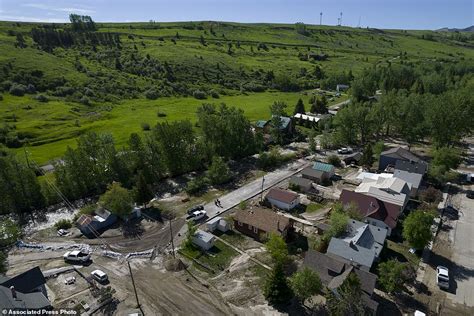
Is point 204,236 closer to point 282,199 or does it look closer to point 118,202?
point 118,202

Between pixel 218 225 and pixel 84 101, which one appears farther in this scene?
pixel 84 101

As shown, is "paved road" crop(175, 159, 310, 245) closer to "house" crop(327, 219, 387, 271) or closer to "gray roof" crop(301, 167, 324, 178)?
"gray roof" crop(301, 167, 324, 178)

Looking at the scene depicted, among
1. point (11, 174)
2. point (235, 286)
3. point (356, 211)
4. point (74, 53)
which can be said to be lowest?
point (235, 286)

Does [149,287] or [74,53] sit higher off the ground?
[74,53]

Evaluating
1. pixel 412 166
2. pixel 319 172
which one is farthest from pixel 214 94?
pixel 412 166

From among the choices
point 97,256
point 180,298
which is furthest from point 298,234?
point 97,256

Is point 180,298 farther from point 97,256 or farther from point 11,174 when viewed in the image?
point 11,174
